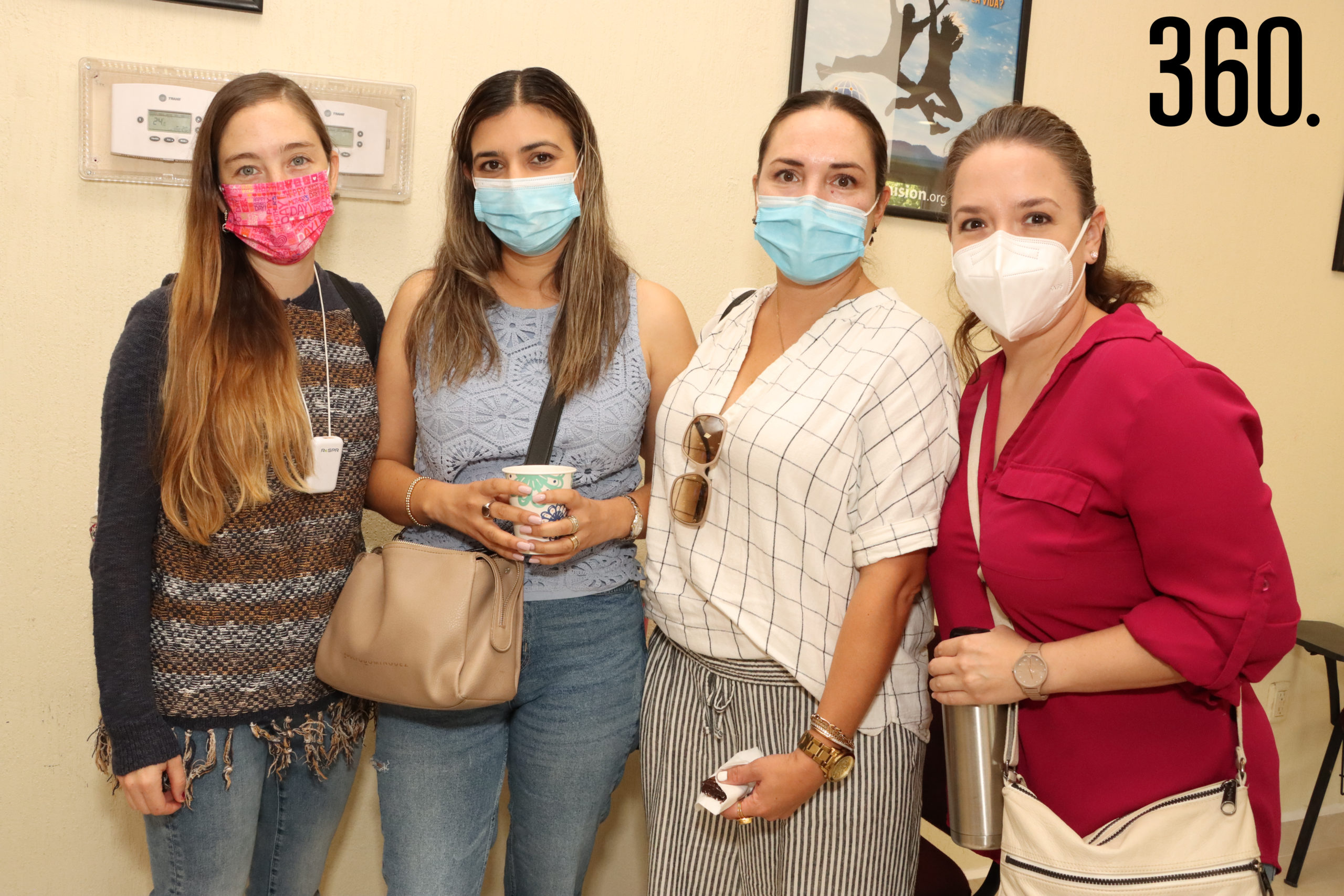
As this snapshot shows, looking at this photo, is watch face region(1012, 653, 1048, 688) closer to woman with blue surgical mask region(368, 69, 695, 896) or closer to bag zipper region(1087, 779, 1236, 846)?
bag zipper region(1087, 779, 1236, 846)

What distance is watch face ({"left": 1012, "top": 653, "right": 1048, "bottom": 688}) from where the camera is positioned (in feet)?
4.16

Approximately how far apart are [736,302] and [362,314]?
2.24 ft

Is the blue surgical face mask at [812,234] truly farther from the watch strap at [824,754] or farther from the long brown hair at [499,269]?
the watch strap at [824,754]

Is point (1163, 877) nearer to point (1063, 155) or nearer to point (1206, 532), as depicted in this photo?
point (1206, 532)

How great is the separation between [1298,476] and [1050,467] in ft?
7.45

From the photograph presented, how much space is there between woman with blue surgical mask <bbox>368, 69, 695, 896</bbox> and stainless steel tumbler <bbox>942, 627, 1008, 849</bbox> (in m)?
0.56

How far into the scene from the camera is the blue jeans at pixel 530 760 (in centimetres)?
155

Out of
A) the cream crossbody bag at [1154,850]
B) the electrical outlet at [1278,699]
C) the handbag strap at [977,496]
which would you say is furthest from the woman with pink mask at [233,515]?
the electrical outlet at [1278,699]

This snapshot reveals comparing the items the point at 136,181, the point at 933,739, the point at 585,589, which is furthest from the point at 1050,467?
the point at 136,181

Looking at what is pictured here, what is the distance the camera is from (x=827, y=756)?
1.38 metres

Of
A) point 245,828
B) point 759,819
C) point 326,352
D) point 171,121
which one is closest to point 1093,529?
point 759,819

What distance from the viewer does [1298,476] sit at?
2.98 meters

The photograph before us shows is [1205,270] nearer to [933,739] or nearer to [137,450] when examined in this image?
[933,739]

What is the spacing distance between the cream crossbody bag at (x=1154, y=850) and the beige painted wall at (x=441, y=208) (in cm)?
138
